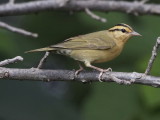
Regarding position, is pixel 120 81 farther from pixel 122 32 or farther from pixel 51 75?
pixel 122 32

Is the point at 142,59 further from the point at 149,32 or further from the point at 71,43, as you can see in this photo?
the point at 71,43

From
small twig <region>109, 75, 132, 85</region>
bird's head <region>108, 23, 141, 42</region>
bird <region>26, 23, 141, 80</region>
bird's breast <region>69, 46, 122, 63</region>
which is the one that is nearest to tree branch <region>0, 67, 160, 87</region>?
small twig <region>109, 75, 132, 85</region>

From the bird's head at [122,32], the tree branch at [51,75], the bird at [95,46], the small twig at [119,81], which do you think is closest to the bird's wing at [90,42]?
the bird at [95,46]

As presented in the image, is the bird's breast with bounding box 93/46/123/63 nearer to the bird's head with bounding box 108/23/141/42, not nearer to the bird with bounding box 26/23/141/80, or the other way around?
the bird with bounding box 26/23/141/80

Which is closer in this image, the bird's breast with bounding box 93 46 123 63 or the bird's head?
the bird's breast with bounding box 93 46 123 63

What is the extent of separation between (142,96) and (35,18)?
6.89 ft

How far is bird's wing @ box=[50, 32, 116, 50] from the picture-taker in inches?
203

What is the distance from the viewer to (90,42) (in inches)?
211

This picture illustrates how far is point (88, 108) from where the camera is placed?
607cm

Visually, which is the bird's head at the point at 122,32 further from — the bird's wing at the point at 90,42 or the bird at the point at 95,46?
the bird's wing at the point at 90,42

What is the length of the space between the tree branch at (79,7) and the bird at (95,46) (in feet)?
1.75

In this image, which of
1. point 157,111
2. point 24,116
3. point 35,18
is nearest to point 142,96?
point 157,111

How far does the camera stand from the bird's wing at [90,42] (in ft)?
16.9

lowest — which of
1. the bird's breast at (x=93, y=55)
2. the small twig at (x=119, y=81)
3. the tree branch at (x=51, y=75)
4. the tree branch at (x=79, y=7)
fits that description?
the small twig at (x=119, y=81)
